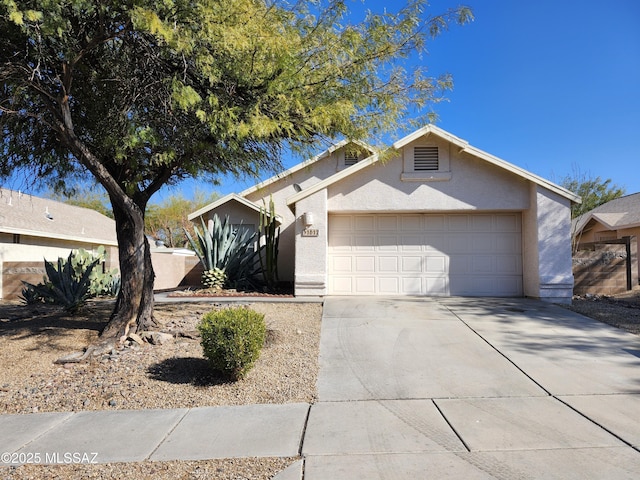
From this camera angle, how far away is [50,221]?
21688 mm

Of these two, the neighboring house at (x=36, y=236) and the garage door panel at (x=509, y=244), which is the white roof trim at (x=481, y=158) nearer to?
the garage door panel at (x=509, y=244)

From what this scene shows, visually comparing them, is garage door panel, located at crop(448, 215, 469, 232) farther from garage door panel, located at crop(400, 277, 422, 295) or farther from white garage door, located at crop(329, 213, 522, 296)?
garage door panel, located at crop(400, 277, 422, 295)

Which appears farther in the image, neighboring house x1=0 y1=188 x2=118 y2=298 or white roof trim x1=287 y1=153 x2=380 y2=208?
neighboring house x1=0 y1=188 x2=118 y2=298

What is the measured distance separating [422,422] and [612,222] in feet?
69.7

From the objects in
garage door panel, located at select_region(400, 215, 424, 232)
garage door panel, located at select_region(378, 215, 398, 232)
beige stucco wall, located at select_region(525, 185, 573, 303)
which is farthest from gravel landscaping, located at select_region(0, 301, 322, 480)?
beige stucco wall, located at select_region(525, 185, 573, 303)

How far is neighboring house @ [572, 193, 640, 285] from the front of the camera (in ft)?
66.5

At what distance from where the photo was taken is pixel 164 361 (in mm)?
6770

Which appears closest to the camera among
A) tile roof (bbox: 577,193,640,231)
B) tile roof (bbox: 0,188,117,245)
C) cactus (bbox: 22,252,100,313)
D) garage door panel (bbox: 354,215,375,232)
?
cactus (bbox: 22,252,100,313)

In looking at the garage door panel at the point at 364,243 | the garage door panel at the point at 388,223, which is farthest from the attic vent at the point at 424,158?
the garage door panel at the point at 364,243

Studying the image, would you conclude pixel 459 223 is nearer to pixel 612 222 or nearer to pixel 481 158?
pixel 481 158

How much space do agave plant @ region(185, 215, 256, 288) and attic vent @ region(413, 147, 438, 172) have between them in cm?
548

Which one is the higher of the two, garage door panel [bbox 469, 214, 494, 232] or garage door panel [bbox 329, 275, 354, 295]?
garage door panel [bbox 469, 214, 494, 232]

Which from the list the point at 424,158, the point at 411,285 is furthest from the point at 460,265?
the point at 424,158

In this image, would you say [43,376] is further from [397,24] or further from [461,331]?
[397,24]
